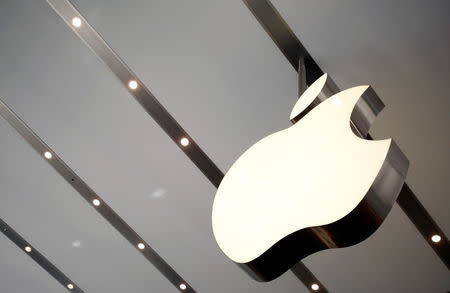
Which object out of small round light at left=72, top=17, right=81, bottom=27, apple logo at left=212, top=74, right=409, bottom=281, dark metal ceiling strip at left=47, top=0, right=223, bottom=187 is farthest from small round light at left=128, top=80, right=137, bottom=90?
apple logo at left=212, top=74, right=409, bottom=281

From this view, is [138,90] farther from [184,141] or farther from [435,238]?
[435,238]

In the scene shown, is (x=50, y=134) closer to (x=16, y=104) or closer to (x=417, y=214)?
(x=16, y=104)

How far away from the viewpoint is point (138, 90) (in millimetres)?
2939

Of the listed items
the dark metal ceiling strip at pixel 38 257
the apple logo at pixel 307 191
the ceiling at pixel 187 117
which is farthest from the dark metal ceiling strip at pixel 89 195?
the apple logo at pixel 307 191

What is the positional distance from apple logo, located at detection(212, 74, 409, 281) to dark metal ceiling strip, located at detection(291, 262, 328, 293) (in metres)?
2.38

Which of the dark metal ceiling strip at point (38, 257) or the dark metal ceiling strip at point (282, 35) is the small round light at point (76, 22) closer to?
the dark metal ceiling strip at point (282, 35)

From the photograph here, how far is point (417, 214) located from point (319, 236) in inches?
93.6

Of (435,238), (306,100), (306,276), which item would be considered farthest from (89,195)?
(435,238)

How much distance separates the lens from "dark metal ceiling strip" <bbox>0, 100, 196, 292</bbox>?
10.6 ft

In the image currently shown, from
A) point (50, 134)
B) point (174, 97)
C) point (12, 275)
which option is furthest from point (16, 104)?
point (12, 275)

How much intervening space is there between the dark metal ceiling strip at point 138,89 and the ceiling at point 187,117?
5 cm

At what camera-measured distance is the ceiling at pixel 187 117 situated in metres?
2.58

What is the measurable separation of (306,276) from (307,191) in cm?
266

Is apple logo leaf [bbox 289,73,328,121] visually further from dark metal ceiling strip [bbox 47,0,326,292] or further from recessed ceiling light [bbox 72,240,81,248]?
recessed ceiling light [bbox 72,240,81,248]
